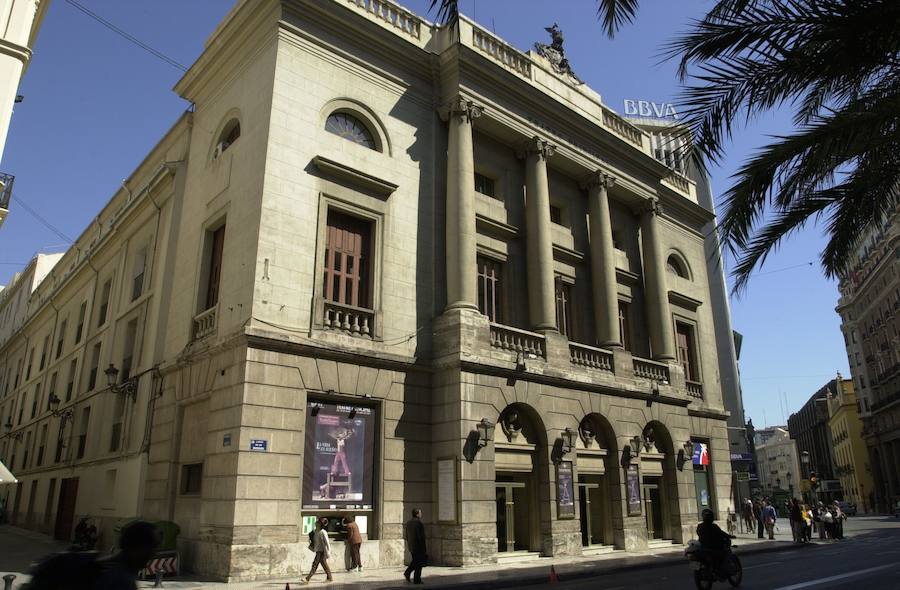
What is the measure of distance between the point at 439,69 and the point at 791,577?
16.5m

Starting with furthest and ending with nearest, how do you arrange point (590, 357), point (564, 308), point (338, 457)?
point (564, 308), point (590, 357), point (338, 457)

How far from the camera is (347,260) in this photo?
17516 millimetres

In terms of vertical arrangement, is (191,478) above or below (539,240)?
below

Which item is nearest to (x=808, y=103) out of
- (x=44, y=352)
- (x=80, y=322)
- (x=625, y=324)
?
(x=625, y=324)

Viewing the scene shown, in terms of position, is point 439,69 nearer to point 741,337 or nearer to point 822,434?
point 741,337

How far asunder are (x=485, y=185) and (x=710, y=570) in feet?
45.6

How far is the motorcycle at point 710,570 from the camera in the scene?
1134cm

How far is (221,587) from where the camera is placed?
12586 mm

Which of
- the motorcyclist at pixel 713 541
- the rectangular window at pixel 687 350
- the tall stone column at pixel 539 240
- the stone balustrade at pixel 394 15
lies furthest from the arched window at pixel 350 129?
the rectangular window at pixel 687 350

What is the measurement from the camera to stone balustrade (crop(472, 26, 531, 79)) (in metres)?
21.1

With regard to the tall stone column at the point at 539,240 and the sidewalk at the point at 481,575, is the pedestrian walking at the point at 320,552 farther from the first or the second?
the tall stone column at the point at 539,240

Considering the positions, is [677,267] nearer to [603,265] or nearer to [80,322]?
[603,265]

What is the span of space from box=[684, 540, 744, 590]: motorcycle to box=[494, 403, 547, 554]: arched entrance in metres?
6.89

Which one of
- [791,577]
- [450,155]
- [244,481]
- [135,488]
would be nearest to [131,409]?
[135,488]
